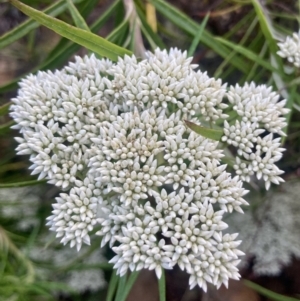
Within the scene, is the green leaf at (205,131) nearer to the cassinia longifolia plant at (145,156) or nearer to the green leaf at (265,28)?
the cassinia longifolia plant at (145,156)

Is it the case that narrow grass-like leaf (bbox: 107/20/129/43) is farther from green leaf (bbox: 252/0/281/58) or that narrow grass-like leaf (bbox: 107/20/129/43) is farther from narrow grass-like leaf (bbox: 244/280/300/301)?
narrow grass-like leaf (bbox: 244/280/300/301)

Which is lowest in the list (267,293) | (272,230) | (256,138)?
(267,293)

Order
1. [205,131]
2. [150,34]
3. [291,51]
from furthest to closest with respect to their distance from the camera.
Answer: [150,34] → [291,51] → [205,131]

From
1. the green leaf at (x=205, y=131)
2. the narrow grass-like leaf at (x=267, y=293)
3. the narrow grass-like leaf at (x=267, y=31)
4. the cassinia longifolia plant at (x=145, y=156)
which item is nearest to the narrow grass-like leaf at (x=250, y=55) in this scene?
the narrow grass-like leaf at (x=267, y=31)

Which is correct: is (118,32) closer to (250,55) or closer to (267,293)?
(250,55)

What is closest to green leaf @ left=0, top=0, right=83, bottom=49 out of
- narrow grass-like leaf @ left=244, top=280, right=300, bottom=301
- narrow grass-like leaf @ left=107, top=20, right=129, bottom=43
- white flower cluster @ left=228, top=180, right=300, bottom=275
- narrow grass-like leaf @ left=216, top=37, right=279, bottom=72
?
narrow grass-like leaf @ left=107, top=20, right=129, bottom=43

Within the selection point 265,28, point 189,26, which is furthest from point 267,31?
point 189,26
